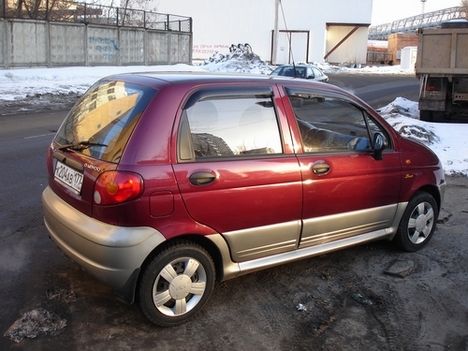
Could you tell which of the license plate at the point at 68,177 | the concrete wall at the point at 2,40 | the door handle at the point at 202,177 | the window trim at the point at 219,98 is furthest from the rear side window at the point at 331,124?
the concrete wall at the point at 2,40

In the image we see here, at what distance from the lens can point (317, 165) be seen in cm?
426

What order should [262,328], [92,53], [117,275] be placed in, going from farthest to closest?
[92,53] < [262,328] < [117,275]

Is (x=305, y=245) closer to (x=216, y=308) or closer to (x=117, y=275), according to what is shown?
(x=216, y=308)

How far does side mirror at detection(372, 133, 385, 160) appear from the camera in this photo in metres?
4.62

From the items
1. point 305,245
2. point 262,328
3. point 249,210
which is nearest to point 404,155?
point 305,245

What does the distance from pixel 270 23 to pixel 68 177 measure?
5381 cm

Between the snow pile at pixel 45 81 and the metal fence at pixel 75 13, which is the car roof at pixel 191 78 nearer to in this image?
the snow pile at pixel 45 81

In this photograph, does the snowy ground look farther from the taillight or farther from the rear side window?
the taillight

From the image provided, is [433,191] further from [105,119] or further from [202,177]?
[105,119]

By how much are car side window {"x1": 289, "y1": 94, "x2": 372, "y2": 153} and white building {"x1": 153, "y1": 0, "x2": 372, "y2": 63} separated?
169 feet

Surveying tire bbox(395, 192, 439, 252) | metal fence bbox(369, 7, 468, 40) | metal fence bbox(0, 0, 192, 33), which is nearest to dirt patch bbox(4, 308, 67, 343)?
tire bbox(395, 192, 439, 252)

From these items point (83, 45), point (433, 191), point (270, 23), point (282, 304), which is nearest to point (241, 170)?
point (282, 304)

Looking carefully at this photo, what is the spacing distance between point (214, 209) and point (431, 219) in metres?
2.56

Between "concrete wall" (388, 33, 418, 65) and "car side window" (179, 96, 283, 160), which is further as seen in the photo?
"concrete wall" (388, 33, 418, 65)
